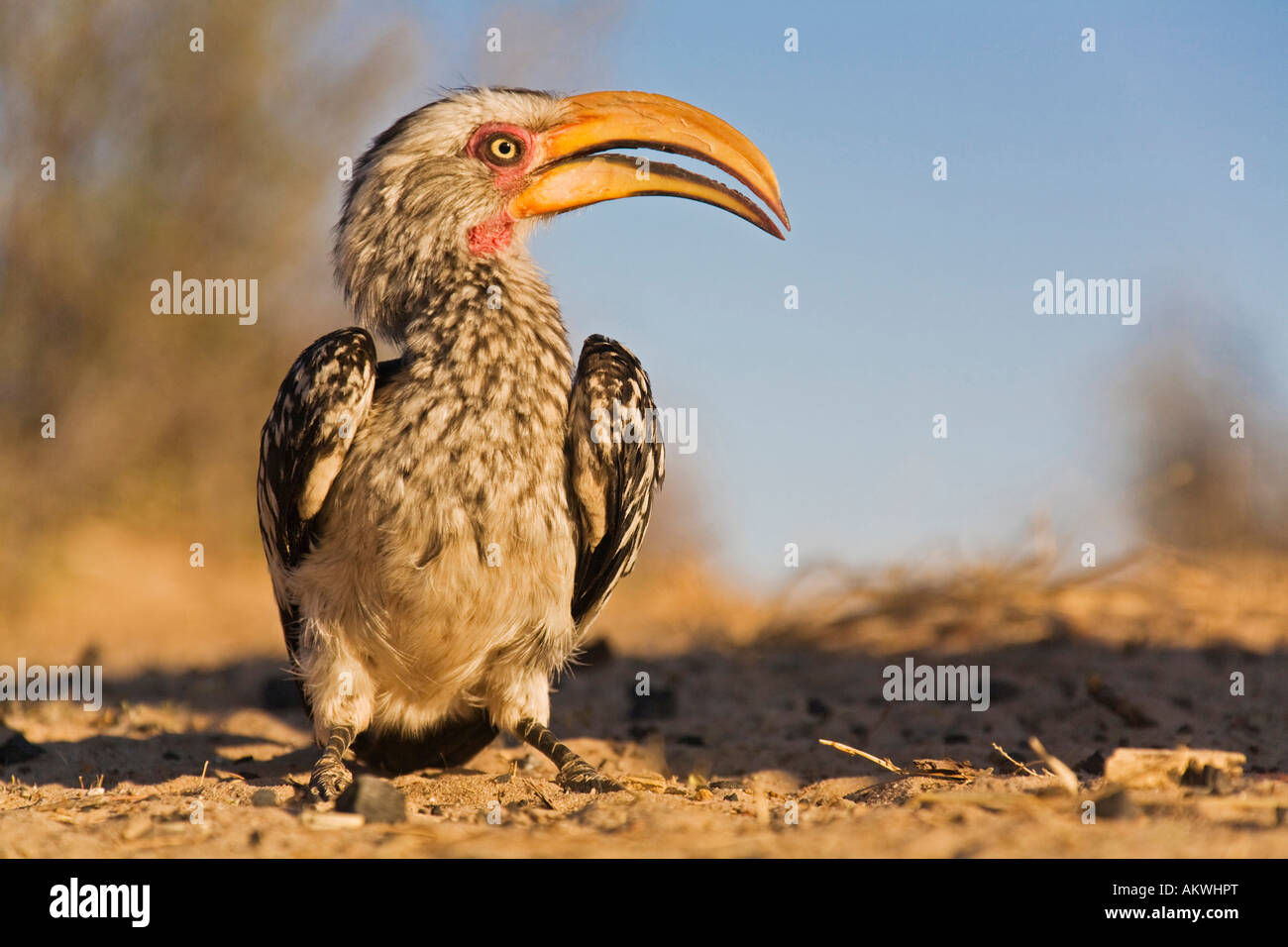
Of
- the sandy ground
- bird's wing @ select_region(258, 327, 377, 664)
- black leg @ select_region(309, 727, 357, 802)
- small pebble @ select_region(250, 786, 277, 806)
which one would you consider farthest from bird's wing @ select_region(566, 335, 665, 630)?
small pebble @ select_region(250, 786, 277, 806)

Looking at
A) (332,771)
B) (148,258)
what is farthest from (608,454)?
(148,258)

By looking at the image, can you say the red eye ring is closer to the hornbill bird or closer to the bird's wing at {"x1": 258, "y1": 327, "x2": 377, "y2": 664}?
the hornbill bird

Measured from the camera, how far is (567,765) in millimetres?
4133

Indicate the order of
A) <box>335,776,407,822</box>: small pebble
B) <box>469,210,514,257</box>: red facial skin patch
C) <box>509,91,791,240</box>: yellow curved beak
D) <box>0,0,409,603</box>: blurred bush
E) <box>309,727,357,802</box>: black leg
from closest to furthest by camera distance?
1. <box>335,776,407,822</box>: small pebble
2. <box>309,727,357,802</box>: black leg
3. <box>469,210,514,257</box>: red facial skin patch
4. <box>509,91,791,240</box>: yellow curved beak
5. <box>0,0,409,603</box>: blurred bush

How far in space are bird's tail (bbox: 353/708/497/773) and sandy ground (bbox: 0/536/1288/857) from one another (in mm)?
121

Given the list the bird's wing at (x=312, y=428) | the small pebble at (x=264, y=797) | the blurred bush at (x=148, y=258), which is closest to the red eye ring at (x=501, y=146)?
the bird's wing at (x=312, y=428)

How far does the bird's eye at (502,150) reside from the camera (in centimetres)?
458

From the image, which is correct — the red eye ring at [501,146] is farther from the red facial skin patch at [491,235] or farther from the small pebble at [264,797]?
the small pebble at [264,797]

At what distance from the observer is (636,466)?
4180 mm

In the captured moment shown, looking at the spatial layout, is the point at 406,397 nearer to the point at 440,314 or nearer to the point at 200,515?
the point at 440,314

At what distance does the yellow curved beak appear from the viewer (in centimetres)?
458

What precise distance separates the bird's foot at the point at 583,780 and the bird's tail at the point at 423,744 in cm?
43
